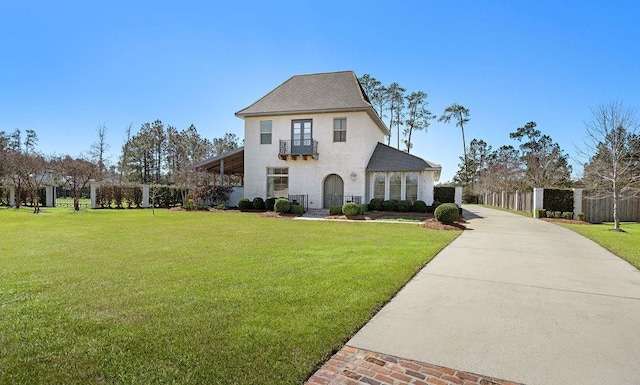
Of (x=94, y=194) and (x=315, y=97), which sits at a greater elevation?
(x=315, y=97)

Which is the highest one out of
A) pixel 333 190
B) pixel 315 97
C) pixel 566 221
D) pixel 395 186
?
pixel 315 97

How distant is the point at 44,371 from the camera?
2.58 meters

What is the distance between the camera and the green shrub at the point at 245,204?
2100 centimetres

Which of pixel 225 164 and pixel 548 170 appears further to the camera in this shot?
pixel 548 170

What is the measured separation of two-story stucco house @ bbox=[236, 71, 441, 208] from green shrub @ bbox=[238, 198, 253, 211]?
1440 mm

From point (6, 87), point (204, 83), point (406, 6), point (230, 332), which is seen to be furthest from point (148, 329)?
point (6, 87)

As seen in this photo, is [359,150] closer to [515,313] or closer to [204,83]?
[204,83]

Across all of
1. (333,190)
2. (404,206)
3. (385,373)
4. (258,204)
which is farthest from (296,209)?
(385,373)

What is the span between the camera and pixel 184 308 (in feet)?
13.0

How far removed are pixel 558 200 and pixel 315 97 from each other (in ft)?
53.1

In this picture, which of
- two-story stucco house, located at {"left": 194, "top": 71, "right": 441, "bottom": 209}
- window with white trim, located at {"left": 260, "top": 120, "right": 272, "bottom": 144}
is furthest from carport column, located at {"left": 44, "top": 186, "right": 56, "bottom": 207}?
window with white trim, located at {"left": 260, "top": 120, "right": 272, "bottom": 144}

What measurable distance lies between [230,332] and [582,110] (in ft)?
71.3

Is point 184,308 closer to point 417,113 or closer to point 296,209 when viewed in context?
point 296,209

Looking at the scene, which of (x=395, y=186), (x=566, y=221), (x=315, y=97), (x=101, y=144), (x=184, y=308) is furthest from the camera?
(x=101, y=144)
